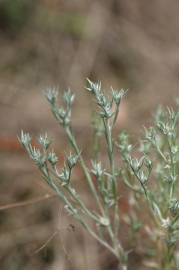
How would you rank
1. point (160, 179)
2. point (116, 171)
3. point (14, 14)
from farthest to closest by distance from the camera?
point (14, 14), point (160, 179), point (116, 171)

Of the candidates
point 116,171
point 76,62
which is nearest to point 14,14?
point 76,62

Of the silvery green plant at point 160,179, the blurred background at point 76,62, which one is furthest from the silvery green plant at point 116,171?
the blurred background at point 76,62

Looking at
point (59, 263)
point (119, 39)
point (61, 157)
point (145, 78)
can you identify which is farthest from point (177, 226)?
point (119, 39)

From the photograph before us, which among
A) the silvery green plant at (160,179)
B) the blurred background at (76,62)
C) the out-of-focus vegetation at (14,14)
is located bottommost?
the silvery green plant at (160,179)

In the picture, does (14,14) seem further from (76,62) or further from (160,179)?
(160,179)

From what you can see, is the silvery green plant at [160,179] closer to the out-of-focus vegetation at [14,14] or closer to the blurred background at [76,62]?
the blurred background at [76,62]

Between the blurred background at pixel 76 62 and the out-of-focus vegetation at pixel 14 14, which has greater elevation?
the out-of-focus vegetation at pixel 14 14

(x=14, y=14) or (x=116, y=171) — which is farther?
(x=14, y=14)

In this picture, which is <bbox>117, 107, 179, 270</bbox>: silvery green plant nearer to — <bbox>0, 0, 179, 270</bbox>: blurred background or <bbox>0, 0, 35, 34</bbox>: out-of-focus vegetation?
<bbox>0, 0, 179, 270</bbox>: blurred background

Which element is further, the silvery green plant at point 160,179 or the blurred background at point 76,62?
the blurred background at point 76,62
